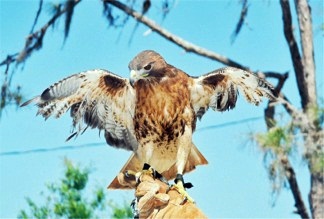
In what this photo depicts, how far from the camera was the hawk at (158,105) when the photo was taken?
4.58 meters

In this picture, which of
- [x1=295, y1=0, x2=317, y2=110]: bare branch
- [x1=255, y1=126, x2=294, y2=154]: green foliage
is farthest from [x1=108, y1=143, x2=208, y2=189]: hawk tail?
[x1=295, y1=0, x2=317, y2=110]: bare branch

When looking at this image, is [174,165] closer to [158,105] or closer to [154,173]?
[158,105]

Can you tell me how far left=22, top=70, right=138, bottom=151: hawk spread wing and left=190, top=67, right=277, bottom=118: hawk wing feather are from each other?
0.29 metres

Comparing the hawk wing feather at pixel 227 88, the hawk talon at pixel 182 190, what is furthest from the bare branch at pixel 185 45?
the hawk talon at pixel 182 190

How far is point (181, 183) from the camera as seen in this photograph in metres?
4.17

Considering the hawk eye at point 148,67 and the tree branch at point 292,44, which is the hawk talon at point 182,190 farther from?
the tree branch at point 292,44

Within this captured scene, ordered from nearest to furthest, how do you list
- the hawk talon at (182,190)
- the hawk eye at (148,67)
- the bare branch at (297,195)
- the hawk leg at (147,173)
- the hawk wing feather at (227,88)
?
1. the hawk talon at (182,190)
2. the hawk leg at (147,173)
3. the hawk eye at (148,67)
4. the hawk wing feather at (227,88)
5. the bare branch at (297,195)

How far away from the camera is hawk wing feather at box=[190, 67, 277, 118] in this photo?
4.72 m

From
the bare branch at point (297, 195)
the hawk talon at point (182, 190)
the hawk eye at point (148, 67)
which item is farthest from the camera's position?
the bare branch at point (297, 195)

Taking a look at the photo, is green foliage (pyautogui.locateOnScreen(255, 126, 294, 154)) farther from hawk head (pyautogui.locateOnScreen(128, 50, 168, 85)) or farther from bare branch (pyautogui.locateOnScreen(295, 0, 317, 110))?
hawk head (pyautogui.locateOnScreen(128, 50, 168, 85))

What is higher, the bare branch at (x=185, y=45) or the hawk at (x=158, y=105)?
the hawk at (x=158, y=105)

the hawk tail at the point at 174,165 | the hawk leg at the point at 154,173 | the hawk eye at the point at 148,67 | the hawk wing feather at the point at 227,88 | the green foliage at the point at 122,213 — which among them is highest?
the hawk eye at the point at 148,67

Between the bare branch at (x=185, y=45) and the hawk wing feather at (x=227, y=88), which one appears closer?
the hawk wing feather at (x=227, y=88)

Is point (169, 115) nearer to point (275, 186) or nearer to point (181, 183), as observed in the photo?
point (181, 183)
